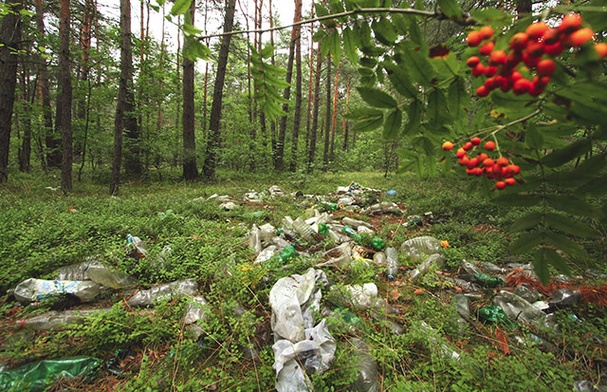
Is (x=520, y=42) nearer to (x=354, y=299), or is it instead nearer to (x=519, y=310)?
(x=354, y=299)

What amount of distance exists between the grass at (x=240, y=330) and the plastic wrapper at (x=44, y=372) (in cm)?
6

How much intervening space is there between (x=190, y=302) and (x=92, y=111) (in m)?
9.28

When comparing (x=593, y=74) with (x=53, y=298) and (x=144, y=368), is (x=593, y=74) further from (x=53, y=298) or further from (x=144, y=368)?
(x=53, y=298)

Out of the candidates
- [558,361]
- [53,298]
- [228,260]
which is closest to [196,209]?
[228,260]

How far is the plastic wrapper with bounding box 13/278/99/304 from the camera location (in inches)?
77.2

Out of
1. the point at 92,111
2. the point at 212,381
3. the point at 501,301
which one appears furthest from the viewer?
the point at 92,111

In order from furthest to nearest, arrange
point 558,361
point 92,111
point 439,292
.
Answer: point 92,111 → point 439,292 → point 558,361

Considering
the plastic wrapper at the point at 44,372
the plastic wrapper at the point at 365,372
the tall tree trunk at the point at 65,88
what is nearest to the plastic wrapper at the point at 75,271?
the plastic wrapper at the point at 44,372

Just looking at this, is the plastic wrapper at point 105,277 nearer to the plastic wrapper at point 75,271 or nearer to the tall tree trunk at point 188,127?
the plastic wrapper at point 75,271

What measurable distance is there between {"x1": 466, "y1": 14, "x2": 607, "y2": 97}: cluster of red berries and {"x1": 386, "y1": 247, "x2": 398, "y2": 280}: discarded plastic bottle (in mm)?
2455

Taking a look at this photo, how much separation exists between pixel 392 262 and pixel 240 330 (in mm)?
1866

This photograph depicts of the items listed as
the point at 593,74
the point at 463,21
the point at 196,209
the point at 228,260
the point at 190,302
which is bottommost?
the point at 190,302

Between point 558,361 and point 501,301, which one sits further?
point 501,301

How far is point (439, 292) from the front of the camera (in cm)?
242
